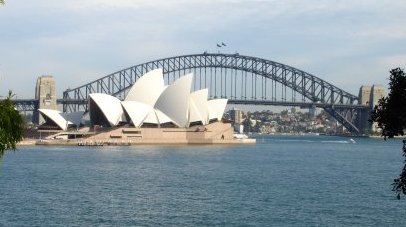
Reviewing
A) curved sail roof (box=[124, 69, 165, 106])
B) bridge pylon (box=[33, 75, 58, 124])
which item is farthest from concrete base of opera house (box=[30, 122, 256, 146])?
bridge pylon (box=[33, 75, 58, 124])

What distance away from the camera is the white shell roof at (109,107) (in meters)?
88.6

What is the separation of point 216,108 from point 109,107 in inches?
634

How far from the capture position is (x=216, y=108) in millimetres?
99625

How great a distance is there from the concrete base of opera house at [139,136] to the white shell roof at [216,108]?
5.24 ft

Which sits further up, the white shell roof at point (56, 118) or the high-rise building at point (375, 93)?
the high-rise building at point (375, 93)

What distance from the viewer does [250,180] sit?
39.1 m

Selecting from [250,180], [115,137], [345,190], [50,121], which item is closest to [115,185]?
[250,180]

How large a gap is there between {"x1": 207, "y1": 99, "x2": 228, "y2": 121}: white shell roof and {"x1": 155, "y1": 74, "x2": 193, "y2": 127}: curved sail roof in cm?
666

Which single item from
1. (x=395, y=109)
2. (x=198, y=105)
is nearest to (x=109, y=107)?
(x=198, y=105)

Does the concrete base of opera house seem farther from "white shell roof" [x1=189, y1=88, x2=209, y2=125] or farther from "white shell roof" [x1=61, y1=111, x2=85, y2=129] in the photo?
"white shell roof" [x1=61, y1=111, x2=85, y2=129]

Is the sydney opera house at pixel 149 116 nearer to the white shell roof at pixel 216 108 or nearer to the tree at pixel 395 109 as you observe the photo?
the white shell roof at pixel 216 108

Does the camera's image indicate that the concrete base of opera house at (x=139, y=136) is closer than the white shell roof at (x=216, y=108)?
Yes

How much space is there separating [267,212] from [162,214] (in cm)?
355

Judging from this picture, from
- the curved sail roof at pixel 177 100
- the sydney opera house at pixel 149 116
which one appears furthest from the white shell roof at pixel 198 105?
the curved sail roof at pixel 177 100
